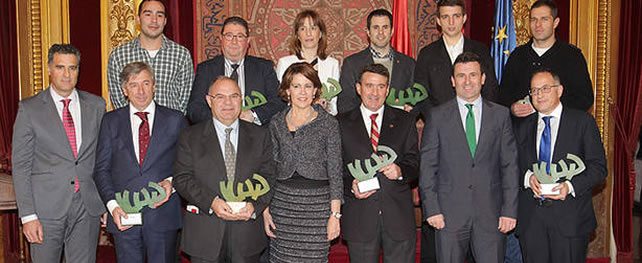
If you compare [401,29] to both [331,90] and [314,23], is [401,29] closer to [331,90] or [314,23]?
[314,23]

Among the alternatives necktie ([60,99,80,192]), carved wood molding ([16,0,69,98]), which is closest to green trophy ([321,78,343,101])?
necktie ([60,99,80,192])

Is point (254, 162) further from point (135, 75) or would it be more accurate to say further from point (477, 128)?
point (477, 128)

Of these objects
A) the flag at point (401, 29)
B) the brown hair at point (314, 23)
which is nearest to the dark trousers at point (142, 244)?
the brown hair at point (314, 23)

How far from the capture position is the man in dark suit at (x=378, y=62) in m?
4.92

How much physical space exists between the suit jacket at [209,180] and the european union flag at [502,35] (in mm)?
2605

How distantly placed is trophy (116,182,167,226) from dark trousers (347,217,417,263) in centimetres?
117

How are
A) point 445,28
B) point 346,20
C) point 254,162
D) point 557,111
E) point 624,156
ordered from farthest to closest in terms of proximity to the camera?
point 346,20 < point 624,156 < point 445,28 < point 557,111 < point 254,162

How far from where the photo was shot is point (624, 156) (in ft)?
20.6

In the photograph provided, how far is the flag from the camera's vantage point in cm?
627

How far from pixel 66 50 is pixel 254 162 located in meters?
1.35

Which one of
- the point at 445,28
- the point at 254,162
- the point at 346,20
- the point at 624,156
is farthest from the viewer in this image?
the point at 346,20

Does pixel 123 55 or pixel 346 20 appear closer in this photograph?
pixel 123 55

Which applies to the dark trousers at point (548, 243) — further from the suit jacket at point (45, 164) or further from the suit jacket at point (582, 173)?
the suit jacket at point (45, 164)

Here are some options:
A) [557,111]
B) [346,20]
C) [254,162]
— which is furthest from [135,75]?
[346,20]
